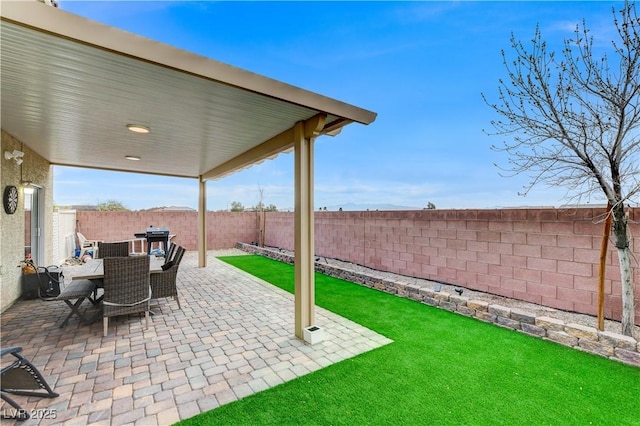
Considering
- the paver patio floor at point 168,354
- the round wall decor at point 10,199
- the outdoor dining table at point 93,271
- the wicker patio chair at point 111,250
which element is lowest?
the paver patio floor at point 168,354

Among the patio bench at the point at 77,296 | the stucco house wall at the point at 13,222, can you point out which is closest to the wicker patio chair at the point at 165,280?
the patio bench at the point at 77,296

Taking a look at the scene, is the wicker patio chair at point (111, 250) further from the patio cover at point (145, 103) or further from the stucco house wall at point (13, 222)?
the patio cover at point (145, 103)

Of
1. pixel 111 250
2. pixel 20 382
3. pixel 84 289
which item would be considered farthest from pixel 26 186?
pixel 20 382

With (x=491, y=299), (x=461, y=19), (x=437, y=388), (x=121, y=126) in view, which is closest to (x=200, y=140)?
(x=121, y=126)

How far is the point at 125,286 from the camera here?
3.85m

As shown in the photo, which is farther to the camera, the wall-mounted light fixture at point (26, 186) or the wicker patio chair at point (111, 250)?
the wicker patio chair at point (111, 250)

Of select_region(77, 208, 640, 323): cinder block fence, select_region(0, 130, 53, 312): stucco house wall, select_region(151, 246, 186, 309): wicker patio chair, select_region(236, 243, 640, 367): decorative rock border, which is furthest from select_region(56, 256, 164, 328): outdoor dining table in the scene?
select_region(77, 208, 640, 323): cinder block fence

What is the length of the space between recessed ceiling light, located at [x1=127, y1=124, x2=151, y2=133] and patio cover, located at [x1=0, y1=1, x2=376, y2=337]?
0.25 feet

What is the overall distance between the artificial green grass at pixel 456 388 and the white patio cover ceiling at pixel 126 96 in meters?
2.75

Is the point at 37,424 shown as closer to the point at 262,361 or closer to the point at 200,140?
the point at 262,361

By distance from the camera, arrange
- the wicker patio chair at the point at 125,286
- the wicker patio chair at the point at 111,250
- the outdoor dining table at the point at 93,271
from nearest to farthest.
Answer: the wicker patio chair at the point at 125,286 < the outdoor dining table at the point at 93,271 < the wicker patio chair at the point at 111,250

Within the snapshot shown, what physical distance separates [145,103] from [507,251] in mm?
5539

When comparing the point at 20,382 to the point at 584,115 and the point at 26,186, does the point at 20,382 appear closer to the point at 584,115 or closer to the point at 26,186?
the point at 26,186

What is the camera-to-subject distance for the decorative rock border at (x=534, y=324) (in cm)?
302
